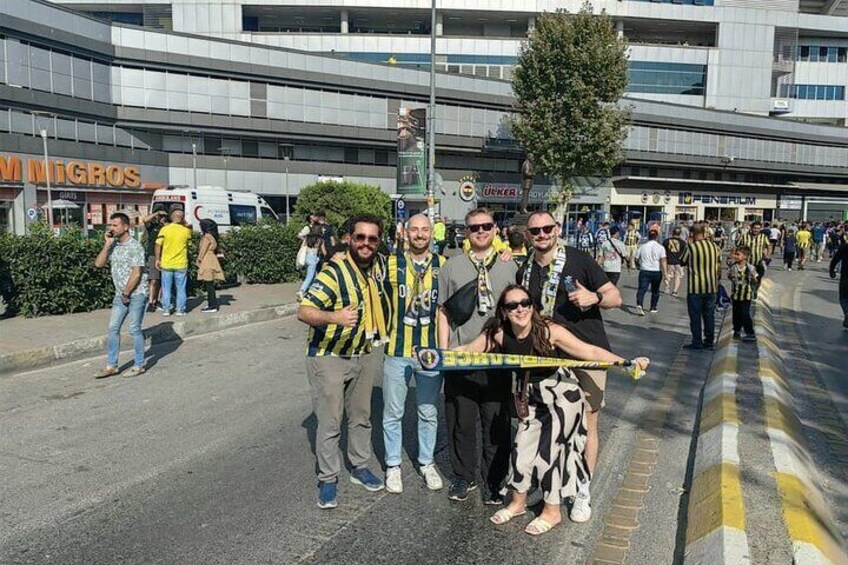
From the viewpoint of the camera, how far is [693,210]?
55031mm

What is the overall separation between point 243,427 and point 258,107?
1501 inches

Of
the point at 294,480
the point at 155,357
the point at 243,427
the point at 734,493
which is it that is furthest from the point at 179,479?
the point at 155,357

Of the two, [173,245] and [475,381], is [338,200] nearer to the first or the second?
[173,245]

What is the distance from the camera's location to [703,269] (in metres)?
9.40

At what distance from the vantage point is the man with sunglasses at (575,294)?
13.7ft

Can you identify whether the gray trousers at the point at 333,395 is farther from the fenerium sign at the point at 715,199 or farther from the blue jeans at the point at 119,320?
the fenerium sign at the point at 715,199

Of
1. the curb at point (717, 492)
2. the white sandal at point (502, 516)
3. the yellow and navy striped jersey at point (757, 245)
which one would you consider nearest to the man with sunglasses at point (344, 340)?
the white sandal at point (502, 516)

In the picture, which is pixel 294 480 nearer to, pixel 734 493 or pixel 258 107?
pixel 734 493

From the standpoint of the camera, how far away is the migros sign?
31312 mm

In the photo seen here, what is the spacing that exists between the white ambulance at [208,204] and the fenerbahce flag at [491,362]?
52.8 ft

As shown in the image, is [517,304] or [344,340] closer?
[517,304]

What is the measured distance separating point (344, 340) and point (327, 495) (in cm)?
99

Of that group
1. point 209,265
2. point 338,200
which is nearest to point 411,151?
point 338,200

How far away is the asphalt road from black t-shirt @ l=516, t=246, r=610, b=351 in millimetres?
1138
